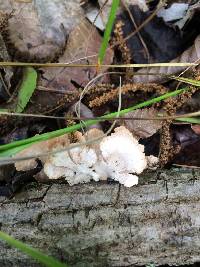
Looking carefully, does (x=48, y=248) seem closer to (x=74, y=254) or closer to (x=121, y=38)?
(x=74, y=254)

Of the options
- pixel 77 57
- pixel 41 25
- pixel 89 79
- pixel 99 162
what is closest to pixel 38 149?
pixel 99 162

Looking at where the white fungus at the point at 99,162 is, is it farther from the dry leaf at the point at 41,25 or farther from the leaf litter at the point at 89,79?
the dry leaf at the point at 41,25

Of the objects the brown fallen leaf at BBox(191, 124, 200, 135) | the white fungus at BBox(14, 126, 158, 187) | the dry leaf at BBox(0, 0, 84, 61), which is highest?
the dry leaf at BBox(0, 0, 84, 61)

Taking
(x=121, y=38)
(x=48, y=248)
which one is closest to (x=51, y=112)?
(x=121, y=38)

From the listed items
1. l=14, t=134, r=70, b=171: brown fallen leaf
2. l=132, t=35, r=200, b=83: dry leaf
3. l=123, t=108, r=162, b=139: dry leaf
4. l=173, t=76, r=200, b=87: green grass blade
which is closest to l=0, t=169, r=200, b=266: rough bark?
l=14, t=134, r=70, b=171: brown fallen leaf

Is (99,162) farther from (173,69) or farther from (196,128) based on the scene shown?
(173,69)

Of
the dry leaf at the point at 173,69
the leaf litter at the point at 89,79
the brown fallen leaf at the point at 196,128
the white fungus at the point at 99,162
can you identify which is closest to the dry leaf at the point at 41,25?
the leaf litter at the point at 89,79

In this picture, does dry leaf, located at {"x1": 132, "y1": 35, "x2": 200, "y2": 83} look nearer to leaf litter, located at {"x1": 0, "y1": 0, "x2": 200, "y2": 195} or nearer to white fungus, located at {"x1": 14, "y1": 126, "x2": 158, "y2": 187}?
leaf litter, located at {"x1": 0, "y1": 0, "x2": 200, "y2": 195}
